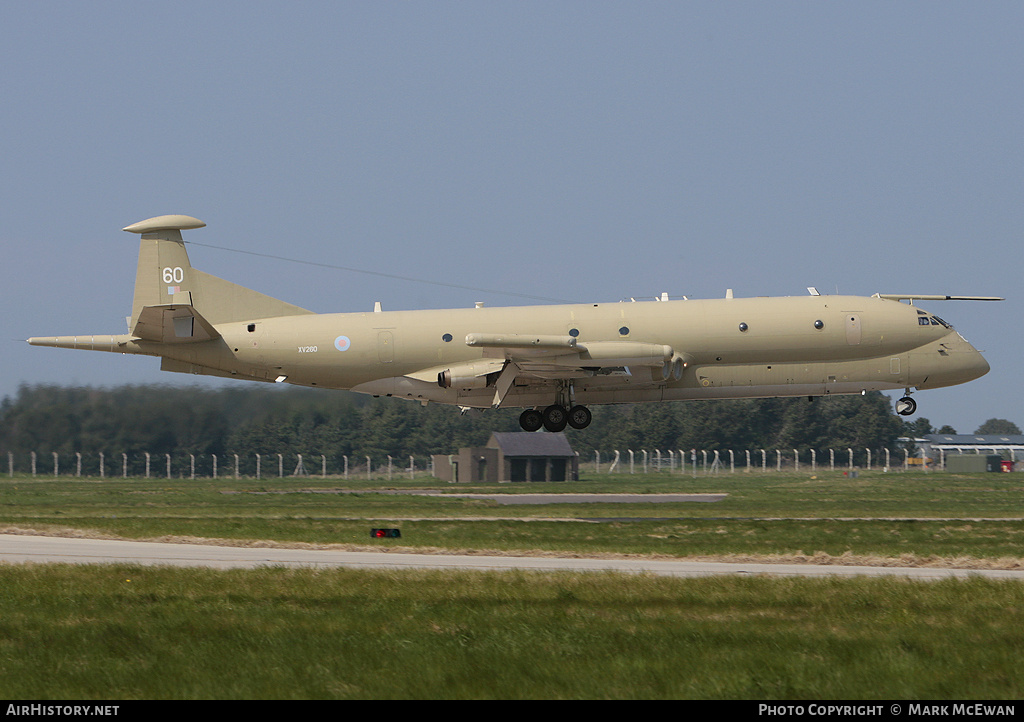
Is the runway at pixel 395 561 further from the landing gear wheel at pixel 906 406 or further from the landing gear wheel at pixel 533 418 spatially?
the landing gear wheel at pixel 906 406

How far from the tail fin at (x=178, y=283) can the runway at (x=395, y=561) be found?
10.1 meters

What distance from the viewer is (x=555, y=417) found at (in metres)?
34.6

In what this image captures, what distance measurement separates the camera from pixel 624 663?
12.6 metres

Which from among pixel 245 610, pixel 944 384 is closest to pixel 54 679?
pixel 245 610

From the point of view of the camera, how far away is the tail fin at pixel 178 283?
3541 centimetres

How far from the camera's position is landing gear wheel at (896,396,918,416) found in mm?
34594

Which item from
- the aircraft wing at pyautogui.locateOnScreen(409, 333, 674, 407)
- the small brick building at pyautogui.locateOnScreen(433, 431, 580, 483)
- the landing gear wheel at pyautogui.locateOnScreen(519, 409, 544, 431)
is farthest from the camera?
the small brick building at pyautogui.locateOnScreen(433, 431, 580, 483)

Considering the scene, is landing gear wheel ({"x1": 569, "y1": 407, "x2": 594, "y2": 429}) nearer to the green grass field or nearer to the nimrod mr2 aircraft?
the nimrod mr2 aircraft

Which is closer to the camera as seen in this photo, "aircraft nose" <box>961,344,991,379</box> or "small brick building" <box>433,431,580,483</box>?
"aircraft nose" <box>961,344,991,379</box>

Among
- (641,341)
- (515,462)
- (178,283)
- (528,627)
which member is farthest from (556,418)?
(515,462)

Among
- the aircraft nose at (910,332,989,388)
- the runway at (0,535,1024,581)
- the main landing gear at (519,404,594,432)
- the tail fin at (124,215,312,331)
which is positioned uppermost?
the tail fin at (124,215,312,331)

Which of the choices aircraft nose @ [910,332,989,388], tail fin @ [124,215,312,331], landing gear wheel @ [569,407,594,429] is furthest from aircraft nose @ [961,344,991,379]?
tail fin @ [124,215,312,331]

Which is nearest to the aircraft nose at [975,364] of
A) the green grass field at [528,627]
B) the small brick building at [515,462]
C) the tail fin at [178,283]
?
the green grass field at [528,627]

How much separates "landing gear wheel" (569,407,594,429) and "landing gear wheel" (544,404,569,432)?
20 centimetres
